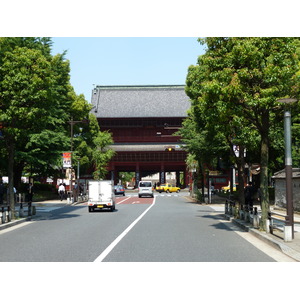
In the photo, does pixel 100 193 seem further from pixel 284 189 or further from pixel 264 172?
pixel 264 172

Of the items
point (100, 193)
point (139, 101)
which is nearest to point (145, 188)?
point (100, 193)

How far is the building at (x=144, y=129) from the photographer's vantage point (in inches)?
3095

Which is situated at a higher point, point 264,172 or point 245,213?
point 264,172

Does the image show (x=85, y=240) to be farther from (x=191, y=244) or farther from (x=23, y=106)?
(x=23, y=106)

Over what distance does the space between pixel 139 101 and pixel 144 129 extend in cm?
676

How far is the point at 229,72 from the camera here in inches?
624

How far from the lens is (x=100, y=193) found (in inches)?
1171

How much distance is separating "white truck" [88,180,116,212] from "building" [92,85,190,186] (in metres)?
46.5

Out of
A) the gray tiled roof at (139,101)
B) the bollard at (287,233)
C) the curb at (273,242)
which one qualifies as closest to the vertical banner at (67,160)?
the curb at (273,242)

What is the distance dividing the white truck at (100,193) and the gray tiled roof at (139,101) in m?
50.1

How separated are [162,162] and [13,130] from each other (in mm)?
58313

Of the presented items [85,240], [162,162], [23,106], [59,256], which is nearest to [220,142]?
[23,106]

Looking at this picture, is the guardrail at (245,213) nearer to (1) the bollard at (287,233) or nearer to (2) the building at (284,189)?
(1) the bollard at (287,233)

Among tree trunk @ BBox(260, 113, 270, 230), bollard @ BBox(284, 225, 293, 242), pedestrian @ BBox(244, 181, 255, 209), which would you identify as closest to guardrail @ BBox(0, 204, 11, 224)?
tree trunk @ BBox(260, 113, 270, 230)
